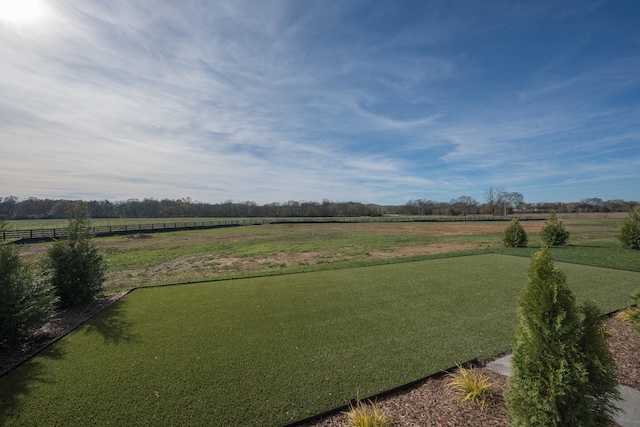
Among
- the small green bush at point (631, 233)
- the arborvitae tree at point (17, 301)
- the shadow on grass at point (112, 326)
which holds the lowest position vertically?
the shadow on grass at point (112, 326)

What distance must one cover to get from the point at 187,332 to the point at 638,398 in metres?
6.05

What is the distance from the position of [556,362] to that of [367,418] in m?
1.71

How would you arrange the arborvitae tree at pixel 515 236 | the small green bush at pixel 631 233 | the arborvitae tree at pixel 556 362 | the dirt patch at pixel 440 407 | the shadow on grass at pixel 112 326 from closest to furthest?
the arborvitae tree at pixel 556 362
the dirt patch at pixel 440 407
the shadow on grass at pixel 112 326
the small green bush at pixel 631 233
the arborvitae tree at pixel 515 236

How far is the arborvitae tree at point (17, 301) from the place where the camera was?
4.56 m

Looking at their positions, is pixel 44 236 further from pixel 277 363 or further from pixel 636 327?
pixel 636 327

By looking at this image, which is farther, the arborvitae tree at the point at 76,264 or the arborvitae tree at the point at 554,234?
the arborvitae tree at the point at 554,234

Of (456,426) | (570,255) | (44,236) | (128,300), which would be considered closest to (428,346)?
(456,426)

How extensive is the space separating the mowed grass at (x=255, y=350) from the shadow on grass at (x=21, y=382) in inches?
0.6

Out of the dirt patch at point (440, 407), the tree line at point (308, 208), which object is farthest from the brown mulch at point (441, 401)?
the tree line at point (308, 208)

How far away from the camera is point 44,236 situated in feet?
88.7

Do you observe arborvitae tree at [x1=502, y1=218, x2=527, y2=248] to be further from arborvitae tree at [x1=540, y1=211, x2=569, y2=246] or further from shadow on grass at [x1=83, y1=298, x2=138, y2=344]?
shadow on grass at [x1=83, y1=298, x2=138, y2=344]

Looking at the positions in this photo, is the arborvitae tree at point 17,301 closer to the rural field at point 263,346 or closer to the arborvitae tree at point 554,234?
the rural field at point 263,346

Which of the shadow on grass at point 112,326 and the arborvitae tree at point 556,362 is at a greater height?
the arborvitae tree at point 556,362

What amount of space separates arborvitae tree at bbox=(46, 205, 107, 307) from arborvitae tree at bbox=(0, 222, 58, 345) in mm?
1544
